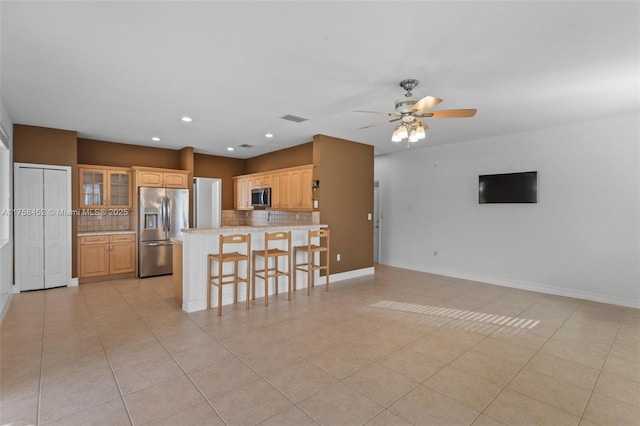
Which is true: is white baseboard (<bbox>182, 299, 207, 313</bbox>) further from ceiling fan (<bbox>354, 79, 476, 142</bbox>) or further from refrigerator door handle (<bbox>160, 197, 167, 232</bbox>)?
ceiling fan (<bbox>354, 79, 476, 142</bbox>)

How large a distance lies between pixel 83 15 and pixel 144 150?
16.7 feet

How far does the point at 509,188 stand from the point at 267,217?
16.6 feet

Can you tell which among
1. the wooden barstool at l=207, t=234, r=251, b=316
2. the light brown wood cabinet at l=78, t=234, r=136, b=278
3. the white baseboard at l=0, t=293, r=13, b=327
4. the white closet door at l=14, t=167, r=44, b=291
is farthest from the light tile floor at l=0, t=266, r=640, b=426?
the light brown wood cabinet at l=78, t=234, r=136, b=278

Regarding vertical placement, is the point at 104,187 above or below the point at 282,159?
below

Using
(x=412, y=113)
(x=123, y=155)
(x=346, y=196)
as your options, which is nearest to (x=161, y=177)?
(x=123, y=155)

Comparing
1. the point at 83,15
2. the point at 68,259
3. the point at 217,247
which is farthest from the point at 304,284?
the point at 83,15

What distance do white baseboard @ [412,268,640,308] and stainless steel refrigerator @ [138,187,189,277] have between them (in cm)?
555

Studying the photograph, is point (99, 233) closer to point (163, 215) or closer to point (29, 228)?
point (29, 228)

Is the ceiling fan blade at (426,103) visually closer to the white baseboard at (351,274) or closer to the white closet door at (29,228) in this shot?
A: the white baseboard at (351,274)

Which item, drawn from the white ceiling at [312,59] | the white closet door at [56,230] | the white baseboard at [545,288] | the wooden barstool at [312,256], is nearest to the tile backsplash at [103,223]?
the white closet door at [56,230]

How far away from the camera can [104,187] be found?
6141 mm

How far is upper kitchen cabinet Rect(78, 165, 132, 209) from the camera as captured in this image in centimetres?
595

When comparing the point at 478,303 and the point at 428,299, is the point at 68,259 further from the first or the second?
the point at 478,303

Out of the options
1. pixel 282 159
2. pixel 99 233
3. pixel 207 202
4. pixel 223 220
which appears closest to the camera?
pixel 99 233
